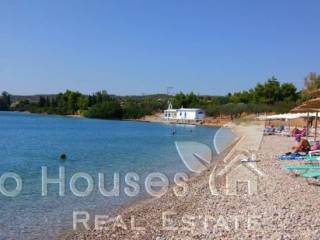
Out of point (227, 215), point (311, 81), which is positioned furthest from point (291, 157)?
point (311, 81)

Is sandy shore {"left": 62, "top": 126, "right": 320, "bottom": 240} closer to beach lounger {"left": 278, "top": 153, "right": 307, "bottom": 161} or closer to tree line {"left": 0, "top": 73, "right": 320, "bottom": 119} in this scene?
beach lounger {"left": 278, "top": 153, "right": 307, "bottom": 161}

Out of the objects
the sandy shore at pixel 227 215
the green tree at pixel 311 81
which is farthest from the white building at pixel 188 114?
the sandy shore at pixel 227 215

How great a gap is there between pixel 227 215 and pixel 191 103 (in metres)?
124

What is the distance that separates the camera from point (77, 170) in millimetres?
23547

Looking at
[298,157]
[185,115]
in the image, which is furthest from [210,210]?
[185,115]

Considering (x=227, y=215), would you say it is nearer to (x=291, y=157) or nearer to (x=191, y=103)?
(x=291, y=157)

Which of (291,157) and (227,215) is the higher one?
(291,157)

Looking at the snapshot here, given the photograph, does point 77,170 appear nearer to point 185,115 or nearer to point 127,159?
point 127,159

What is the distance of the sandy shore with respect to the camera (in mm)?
8797

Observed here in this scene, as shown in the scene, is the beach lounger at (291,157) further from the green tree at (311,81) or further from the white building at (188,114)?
the white building at (188,114)

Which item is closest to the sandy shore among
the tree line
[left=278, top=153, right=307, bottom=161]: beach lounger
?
[left=278, top=153, right=307, bottom=161]: beach lounger

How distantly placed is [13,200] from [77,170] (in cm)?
896

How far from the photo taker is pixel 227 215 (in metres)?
10.4

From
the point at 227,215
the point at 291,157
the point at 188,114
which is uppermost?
the point at 188,114
